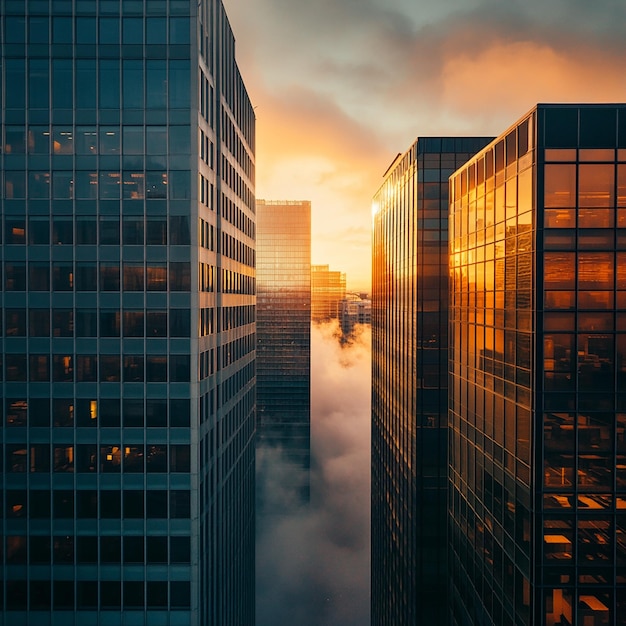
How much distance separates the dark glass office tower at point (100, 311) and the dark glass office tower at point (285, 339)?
9379 cm

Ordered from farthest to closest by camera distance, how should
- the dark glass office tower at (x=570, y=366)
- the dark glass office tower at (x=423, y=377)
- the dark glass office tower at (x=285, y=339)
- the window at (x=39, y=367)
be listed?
the dark glass office tower at (x=285, y=339)
the dark glass office tower at (x=423, y=377)
the window at (x=39, y=367)
the dark glass office tower at (x=570, y=366)

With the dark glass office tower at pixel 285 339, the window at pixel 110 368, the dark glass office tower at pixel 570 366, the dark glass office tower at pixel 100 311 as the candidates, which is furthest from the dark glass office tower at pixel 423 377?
the dark glass office tower at pixel 285 339

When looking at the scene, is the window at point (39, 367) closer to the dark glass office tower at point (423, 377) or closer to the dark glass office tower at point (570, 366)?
the dark glass office tower at point (423, 377)

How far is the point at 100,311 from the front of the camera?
37.9m

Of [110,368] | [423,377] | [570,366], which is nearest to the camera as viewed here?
A: [570,366]

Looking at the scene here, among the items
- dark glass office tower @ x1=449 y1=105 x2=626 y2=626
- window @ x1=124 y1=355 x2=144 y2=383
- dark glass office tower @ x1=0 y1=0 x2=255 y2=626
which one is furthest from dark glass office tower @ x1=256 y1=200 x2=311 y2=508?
dark glass office tower @ x1=449 y1=105 x2=626 y2=626

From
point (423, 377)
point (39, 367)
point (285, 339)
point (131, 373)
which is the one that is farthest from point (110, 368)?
point (285, 339)

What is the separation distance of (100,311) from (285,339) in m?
103

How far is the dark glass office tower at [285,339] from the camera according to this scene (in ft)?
437

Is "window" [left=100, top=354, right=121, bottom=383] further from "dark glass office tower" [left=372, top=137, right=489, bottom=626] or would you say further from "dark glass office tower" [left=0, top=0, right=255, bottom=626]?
"dark glass office tower" [left=372, top=137, right=489, bottom=626]

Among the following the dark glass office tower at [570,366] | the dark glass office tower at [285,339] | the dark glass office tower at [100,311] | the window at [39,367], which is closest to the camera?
the dark glass office tower at [570,366]

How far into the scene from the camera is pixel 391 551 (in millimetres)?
60375

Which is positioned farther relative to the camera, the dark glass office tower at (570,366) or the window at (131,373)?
the window at (131,373)

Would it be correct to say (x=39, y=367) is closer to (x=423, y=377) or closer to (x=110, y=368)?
(x=110, y=368)
